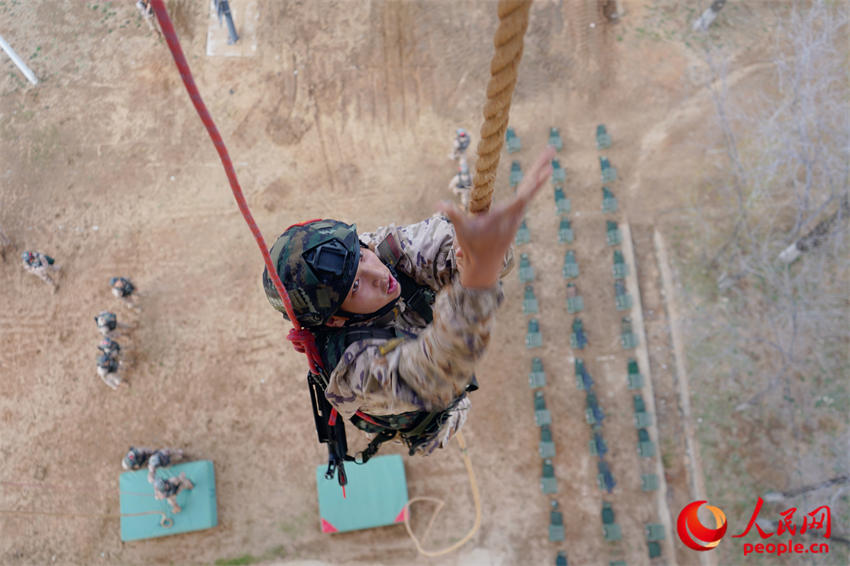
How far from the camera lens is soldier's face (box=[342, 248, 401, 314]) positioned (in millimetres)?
3348

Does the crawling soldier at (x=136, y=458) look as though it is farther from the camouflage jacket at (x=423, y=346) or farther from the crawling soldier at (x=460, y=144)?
the crawling soldier at (x=460, y=144)

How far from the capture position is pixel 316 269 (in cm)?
319

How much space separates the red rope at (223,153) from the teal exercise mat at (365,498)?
5.16 m

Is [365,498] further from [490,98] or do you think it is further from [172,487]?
[490,98]

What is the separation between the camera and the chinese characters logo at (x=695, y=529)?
25.1 ft


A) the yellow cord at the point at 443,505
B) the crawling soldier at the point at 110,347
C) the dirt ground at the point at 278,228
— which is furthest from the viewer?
the crawling soldier at the point at 110,347

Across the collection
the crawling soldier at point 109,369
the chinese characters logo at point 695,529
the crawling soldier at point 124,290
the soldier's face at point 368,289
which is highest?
the crawling soldier at point 124,290

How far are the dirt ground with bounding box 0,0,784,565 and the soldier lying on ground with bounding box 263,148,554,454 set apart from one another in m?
4.77

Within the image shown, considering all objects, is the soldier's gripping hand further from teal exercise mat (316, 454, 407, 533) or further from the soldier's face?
teal exercise mat (316, 454, 407, 533)

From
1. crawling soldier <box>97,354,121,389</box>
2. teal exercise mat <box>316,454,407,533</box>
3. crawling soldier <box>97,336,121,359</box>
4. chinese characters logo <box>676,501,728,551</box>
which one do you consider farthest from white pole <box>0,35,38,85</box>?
chinese characters logo <box>676,501,728,551</box>

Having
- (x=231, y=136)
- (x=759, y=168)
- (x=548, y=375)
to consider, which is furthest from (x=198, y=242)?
(x=759, y=168)

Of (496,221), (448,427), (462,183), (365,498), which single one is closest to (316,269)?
(496,221)

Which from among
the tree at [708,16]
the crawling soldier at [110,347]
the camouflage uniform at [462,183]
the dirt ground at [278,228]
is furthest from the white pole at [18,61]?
the tree at [708,16]

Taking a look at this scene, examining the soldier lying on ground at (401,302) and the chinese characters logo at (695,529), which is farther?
the chinese characters logo at (695,529)
